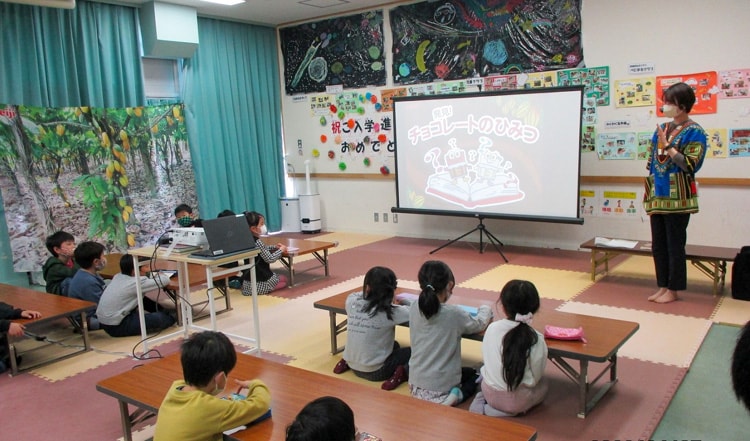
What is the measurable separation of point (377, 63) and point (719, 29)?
364 centimetres

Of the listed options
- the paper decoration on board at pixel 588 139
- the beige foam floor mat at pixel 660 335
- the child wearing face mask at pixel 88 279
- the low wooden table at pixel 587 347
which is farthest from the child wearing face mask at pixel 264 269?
the paper decoration on board at pixel 588 139

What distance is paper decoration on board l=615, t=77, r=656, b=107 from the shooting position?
17.5 feet

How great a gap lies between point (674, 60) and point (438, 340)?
159 inches

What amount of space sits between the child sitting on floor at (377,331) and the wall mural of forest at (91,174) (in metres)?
3.78

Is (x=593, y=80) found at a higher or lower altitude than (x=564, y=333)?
higher

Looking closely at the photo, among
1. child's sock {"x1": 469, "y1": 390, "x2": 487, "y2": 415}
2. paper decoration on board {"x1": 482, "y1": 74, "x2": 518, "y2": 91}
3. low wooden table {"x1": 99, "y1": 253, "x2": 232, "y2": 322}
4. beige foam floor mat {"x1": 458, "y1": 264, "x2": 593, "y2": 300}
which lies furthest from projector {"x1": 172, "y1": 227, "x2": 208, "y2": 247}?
paper decoration on board {"x1": 482, "y1": 74, "x2": 518, "y2": 91}

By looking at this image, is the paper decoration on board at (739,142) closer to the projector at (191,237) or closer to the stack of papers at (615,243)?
the stack of papers at (615,243)

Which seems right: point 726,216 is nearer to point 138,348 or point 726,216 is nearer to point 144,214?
point 138,348

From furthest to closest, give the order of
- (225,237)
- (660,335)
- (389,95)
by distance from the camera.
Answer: (389,95) → (660,335) → (225,237)

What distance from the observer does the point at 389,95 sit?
700 cm

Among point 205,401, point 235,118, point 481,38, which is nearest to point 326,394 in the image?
point 205,401

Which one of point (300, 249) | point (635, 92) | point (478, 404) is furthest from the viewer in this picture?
point (635, 92)

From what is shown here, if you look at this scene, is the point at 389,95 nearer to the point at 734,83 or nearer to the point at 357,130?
the point at 357,130

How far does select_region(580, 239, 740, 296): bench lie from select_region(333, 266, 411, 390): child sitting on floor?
8.04ft
